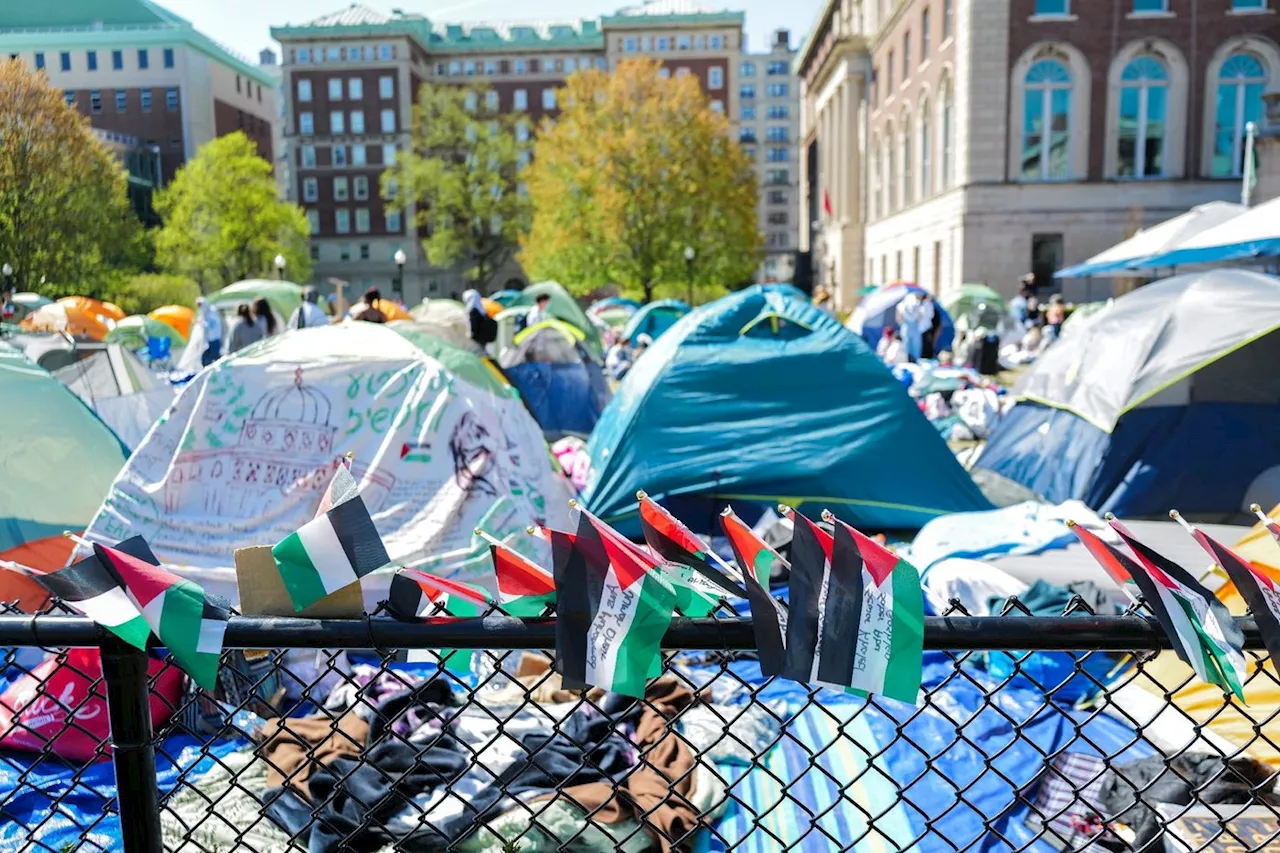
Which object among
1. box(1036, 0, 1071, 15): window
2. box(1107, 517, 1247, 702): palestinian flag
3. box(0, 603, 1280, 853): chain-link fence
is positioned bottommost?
box(0, 603, 1280, 853): chain-link fence

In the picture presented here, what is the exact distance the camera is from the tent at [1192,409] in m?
6.84

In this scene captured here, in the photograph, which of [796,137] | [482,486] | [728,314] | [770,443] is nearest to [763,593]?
[482,486]

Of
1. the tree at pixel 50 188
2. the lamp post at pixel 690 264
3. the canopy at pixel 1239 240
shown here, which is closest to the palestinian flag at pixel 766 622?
the tree at pixel 50 188

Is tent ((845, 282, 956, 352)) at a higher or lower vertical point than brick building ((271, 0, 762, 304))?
lower

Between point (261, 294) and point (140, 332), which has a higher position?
A: point (261, 294)

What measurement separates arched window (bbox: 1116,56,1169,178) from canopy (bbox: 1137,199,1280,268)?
16.3 metres

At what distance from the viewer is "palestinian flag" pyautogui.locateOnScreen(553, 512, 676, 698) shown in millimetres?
1589

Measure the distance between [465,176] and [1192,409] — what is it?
51.0m

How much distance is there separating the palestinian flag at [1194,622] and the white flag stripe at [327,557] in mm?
1262

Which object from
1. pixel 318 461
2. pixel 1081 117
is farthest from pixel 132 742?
pixel 1081 117

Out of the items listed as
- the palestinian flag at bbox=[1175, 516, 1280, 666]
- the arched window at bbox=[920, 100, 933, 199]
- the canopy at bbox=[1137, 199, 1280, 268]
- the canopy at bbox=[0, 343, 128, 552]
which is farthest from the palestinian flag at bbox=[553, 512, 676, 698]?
the arched window at bbox=[920, 100, 933, 199]

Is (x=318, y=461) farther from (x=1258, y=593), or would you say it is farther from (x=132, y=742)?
(x=1258, y=593)

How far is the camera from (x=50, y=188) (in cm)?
623

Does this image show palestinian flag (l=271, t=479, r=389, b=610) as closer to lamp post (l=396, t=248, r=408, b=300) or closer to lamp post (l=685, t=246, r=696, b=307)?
lamp post (l=396, t=248, r=408, b=300)
